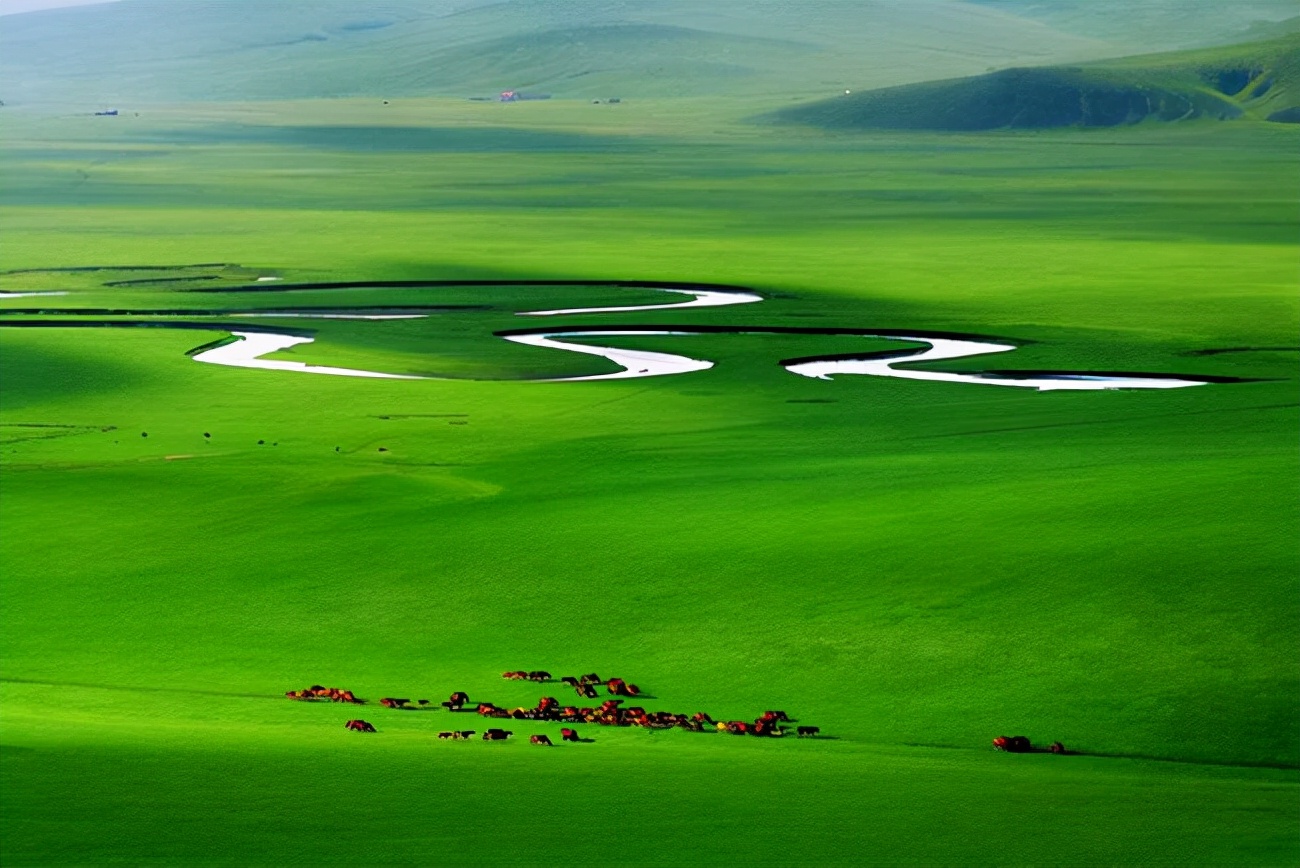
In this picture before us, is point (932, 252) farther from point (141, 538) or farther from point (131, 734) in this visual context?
point (131, 734)

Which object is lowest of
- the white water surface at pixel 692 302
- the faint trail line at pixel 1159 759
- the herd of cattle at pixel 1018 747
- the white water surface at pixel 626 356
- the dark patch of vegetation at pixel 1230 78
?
the white water surface at pixel 692 302

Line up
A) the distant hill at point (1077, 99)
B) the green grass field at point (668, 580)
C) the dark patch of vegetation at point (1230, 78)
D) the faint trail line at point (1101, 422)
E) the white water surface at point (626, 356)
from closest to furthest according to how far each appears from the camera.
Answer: the green grass field at point (668, 580)
the faint trail line at point (1101, 422)
the white water surface at point (626, 356)
the distant hill at point (1077, 99)
the dark patch of vegetation at point (1230, 78)

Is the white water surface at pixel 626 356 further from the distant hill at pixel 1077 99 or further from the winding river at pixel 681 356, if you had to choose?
the distant hill at pixel 1077 99

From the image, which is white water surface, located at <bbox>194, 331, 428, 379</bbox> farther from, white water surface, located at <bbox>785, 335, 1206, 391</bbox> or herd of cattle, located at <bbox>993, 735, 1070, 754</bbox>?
herd of cattle, located at <bbox>993, 735, 1070, 754</bbox>

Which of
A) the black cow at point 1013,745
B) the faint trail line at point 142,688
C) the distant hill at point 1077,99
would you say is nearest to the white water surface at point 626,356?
the faint trail line at point 142,688

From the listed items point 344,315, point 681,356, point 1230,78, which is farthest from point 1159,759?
point 1230,78

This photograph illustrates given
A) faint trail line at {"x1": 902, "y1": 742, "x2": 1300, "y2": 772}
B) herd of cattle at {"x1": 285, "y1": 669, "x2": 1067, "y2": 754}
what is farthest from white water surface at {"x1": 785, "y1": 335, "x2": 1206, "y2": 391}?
herd of cattle at {"x1": 285, "y1": 669, "x2": 1067, "y2": 754}
